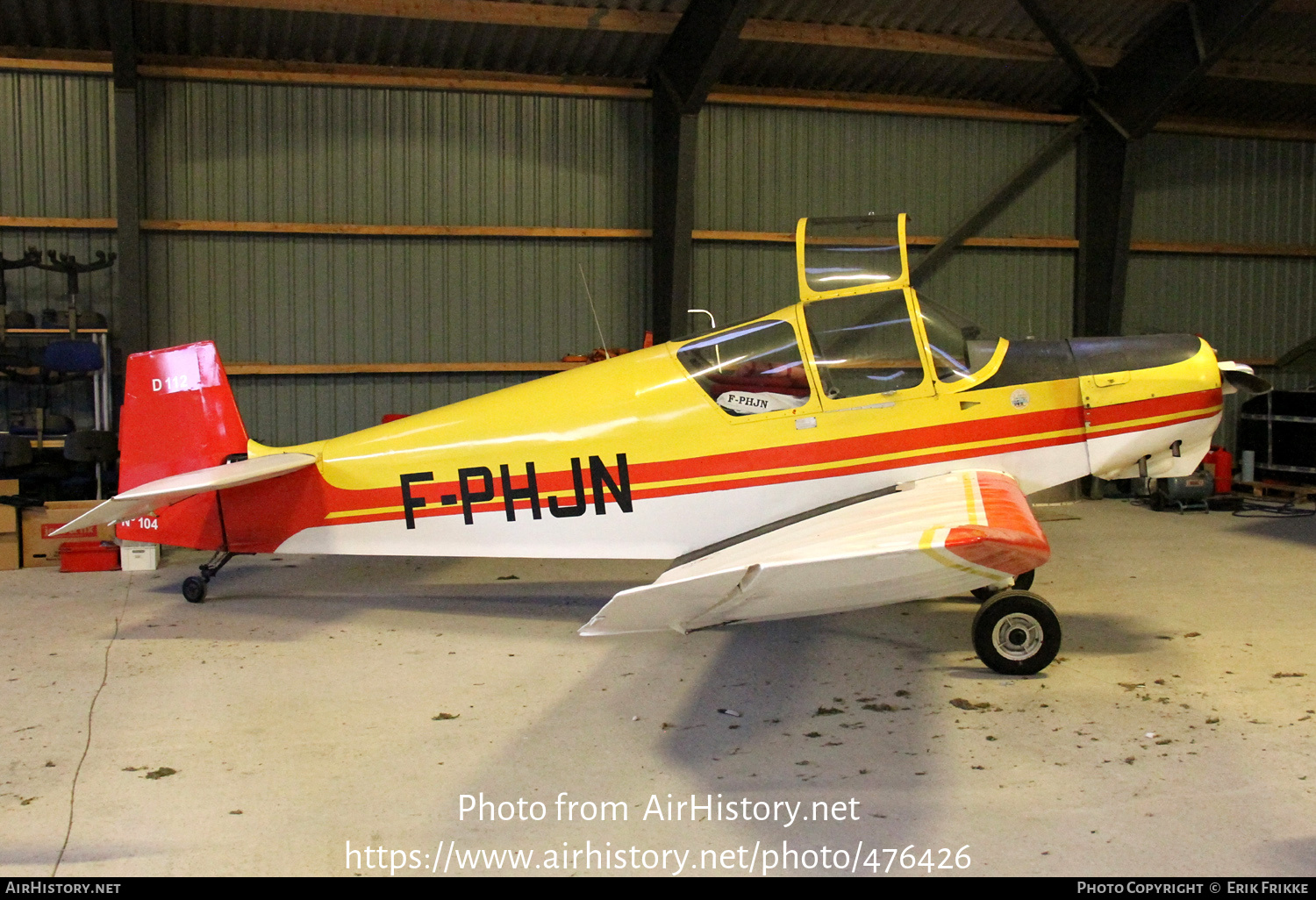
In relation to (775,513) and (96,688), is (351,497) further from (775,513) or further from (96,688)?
(775,513)

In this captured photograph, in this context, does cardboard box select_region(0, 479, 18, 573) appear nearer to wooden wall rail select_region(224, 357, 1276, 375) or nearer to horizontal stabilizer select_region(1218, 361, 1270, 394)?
wooden wall rail select_region(224, 357, 1276, 375)

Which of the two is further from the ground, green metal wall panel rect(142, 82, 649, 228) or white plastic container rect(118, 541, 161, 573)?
green metal wall panel rect(142, 82, 649, 228)

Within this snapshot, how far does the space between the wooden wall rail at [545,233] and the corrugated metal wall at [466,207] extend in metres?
0.10

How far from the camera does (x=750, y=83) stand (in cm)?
1112

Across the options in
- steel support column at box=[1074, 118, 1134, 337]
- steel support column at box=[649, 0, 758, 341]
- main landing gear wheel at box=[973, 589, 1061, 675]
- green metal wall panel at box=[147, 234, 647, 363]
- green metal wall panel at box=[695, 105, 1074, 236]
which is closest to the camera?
main landing gear wheel at box=[973, 589, 1061, 675]

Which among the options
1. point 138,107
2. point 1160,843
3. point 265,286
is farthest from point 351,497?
point 138,107

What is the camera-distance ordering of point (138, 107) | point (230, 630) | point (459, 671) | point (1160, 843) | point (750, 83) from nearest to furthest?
point (1160, 843)
point (459, 671)
point (230, 630)
point (138, 107)
point (750, 83)

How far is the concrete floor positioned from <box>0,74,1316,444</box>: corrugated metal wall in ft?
13.7

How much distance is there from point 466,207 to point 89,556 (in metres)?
5.05

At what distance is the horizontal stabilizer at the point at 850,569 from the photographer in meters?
3.32

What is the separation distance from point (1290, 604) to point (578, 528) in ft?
14.3

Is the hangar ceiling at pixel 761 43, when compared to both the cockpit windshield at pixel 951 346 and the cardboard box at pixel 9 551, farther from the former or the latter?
the cockpit windshield at pixel 951 346

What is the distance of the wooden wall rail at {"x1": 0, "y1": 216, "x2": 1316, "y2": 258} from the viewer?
9422 millimetres

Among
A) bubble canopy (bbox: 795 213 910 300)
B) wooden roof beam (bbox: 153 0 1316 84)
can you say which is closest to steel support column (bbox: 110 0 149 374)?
wooden roof beam (bbox: 153 0 1316 84)
